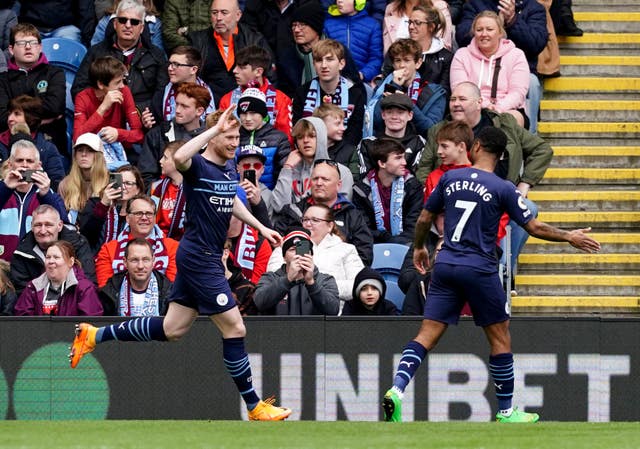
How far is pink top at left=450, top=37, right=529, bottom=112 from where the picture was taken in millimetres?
15148

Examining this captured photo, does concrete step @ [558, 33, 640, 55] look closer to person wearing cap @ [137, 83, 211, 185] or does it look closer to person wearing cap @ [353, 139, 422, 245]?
person wearing cap @ [353, 139, 422, 245]

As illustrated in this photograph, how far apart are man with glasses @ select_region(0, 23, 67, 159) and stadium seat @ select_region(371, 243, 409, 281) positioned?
12.6 feet

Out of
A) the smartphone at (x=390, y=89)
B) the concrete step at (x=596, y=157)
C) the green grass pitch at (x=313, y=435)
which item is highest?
the smartphone at (x=390, y=89)

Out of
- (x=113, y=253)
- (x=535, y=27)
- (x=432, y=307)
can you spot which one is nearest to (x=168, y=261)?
(x=113, y=253)

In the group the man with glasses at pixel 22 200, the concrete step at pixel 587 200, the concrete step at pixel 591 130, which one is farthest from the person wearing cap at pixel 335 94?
the man with glasses at pixel 22 200

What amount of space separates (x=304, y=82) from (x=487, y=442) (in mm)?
7436

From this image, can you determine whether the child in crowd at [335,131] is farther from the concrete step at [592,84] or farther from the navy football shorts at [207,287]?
the navy football shorts at [207,287]

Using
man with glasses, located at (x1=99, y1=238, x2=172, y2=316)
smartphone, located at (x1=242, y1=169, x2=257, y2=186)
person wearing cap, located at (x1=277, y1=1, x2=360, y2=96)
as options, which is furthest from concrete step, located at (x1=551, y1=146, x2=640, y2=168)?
man with glasses, located at (x1=99, y1=238, x2=172, y2=316)

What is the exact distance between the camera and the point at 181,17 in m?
16.6

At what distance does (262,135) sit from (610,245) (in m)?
3.55

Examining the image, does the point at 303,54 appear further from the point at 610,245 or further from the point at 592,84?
the point at 610,245

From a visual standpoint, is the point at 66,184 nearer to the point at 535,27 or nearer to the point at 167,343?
the point at 167,343

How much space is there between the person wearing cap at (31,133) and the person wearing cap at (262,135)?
1823 millimetres

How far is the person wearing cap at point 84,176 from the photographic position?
14539 mm
